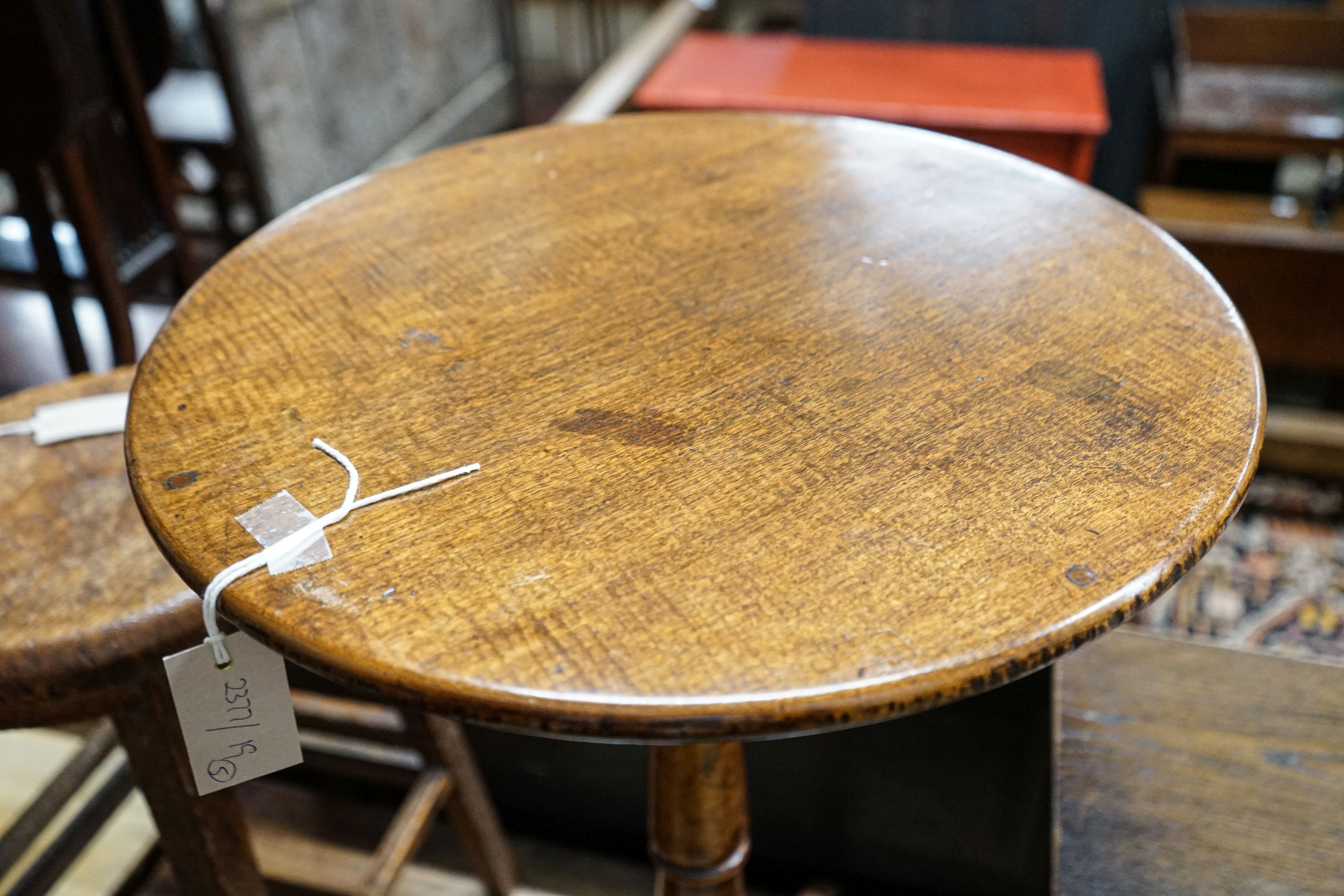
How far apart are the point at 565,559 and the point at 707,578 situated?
0.10 meters

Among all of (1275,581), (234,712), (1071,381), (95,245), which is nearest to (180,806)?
(234,712)

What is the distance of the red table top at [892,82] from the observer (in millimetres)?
3090

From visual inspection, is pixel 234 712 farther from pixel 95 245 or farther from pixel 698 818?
pixel 95 245

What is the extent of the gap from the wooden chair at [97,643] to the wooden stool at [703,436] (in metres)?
0.28

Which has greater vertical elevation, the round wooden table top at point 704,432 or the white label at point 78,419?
the round wooden table top at point 704,432

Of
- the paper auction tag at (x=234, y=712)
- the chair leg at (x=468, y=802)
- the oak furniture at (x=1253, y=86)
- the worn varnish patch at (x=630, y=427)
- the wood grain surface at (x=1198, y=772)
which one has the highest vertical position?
the worn varnish patch at (x=630, y=427)

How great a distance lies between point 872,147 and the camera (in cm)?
135

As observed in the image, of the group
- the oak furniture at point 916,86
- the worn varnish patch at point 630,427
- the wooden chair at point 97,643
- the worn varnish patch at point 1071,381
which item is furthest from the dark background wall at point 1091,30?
the wooden chair at point 97,643

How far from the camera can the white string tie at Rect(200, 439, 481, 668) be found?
0.72 m

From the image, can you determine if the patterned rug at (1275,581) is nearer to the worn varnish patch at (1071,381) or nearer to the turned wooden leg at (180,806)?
the worn varnish patch at (1071,381)

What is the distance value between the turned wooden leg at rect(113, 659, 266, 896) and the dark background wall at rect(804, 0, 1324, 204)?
11.6ft

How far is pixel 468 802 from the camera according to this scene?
1.67 m

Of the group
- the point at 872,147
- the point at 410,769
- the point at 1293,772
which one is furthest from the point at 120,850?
the point at 1293,772

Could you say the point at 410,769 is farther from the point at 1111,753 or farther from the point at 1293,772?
the point at 1293,772
